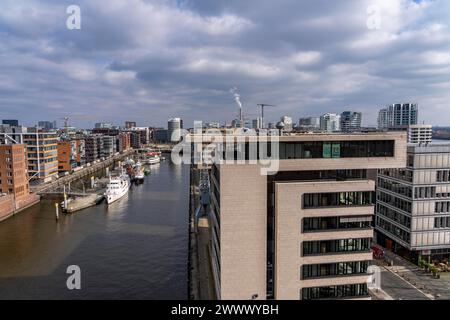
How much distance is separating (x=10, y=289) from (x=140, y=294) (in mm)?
11419

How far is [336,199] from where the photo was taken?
20219mm

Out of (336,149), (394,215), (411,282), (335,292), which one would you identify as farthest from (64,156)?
(411,282)

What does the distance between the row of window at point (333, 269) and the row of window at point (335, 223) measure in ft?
7.21

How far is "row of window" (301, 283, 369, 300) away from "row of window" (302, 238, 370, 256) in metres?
2.18

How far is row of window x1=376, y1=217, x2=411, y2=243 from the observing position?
31694 millimetres

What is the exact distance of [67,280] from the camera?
2991 centimetres

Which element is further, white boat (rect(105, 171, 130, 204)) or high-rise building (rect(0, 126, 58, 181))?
high-rise building (rect(0, 126, 58, 181))

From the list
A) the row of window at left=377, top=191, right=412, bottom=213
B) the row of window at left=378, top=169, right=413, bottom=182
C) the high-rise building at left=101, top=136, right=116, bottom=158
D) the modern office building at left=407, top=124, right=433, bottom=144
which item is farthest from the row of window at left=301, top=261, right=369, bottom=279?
the high-rise building at left=101, top=136, right=116, bottom=158

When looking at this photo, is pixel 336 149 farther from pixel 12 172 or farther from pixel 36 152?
pixel 36 152

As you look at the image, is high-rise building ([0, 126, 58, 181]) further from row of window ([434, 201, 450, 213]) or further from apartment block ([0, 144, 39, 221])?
row of window ([434, 201, 450, 213])

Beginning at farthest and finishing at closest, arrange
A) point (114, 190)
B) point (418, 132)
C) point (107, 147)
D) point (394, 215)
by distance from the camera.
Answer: point (107, 147), point (418, 132), point (114, 190), point (394, 215)

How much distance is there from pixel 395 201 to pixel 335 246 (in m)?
17.2
